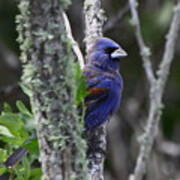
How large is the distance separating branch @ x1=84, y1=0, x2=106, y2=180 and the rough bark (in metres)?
0.82

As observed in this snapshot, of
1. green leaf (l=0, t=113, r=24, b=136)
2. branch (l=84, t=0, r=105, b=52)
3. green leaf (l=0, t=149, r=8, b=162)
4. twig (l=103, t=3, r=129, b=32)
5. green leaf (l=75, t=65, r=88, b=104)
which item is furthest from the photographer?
twig (l=103, t=3, r=129, b=32)

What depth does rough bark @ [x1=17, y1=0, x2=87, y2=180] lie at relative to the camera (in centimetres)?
228

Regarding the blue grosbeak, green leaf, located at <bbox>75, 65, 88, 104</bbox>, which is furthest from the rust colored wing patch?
green leaf, located at <bbox>75, 65, 88, 104</bbox>

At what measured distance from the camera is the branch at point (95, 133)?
129 inches

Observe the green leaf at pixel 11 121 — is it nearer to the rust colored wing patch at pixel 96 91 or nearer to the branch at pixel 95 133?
the branch at pixel 95 133

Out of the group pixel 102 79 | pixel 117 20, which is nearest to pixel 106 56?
pixel 102 79

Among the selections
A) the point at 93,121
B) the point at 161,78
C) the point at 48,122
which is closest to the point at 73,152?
the point at 48,122

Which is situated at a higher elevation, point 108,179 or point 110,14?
point 110,14

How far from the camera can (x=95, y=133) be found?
3.64 meters

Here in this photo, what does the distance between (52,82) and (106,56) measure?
1780mm

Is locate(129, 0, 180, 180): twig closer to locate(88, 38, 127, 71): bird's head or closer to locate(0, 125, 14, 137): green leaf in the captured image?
locate(88, 38, 127, 71): bird's head

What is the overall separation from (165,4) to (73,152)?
4130mm

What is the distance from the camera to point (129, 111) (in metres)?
6.77

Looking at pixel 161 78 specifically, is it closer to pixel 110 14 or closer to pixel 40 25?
pixel 40 25
